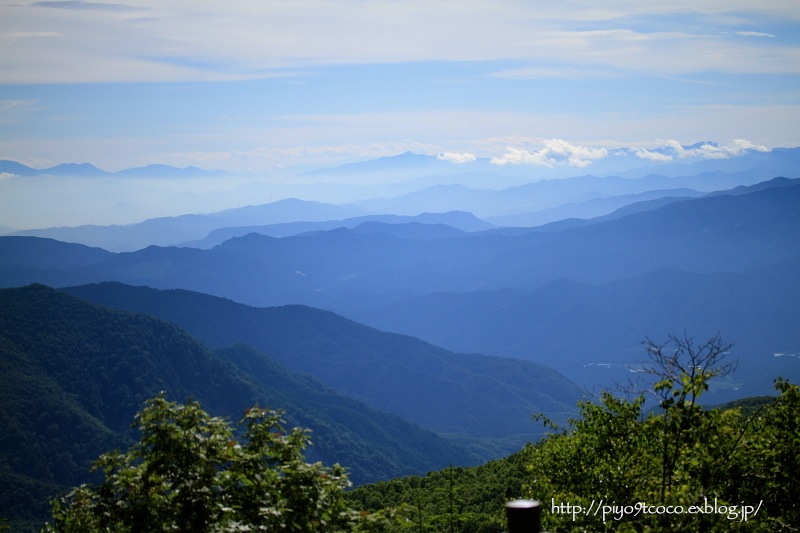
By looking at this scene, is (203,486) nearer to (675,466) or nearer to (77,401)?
(675,466)

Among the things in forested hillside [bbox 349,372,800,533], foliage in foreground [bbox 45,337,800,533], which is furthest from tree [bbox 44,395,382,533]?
forested hillside [bbox 349,372,800,533]

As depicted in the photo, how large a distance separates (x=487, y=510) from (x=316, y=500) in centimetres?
2647

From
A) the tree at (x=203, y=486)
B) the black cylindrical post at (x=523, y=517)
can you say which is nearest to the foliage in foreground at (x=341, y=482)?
the tree at (x=203, y=486)

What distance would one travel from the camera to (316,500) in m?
11.9

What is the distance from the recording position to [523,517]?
23.1 ft

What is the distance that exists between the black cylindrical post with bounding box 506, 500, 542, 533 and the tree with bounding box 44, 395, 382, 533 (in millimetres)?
5127

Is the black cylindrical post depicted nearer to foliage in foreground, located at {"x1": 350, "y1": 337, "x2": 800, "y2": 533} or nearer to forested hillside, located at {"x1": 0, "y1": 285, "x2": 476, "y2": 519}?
foliage in foreground, located at {"x1": 350, "y1": 337, "x2": 800, "y2": 533}

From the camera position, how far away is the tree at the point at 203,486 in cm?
1116

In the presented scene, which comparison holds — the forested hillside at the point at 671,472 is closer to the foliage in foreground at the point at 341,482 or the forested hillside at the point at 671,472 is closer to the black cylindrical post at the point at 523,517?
the foliage in foreground at the point at 341,482

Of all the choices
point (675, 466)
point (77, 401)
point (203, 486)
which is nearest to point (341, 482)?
point (203, 486)

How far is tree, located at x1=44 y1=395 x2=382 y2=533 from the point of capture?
11.2 m

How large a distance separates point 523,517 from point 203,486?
244 inches

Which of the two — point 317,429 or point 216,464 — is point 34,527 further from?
point 216,464

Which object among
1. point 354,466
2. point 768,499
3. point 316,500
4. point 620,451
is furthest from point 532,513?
point 354,466
